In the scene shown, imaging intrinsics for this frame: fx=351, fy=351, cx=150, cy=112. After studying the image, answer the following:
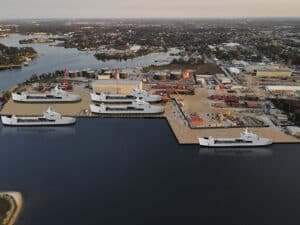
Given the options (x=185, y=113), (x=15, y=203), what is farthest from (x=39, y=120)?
(x=15, y=203)

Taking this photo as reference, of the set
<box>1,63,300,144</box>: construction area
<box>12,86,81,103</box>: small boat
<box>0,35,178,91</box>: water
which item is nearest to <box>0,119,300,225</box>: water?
<box>1,63,300,144</box>: construction area

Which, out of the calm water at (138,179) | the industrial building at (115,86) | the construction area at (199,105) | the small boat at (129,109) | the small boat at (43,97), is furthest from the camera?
the industrial building at (115,86)

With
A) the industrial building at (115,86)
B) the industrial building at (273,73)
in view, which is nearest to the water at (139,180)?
the industrial building at (115,86)

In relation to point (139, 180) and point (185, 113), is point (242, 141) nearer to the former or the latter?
point (185, 113)

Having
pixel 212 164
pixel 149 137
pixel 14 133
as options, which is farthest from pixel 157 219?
pixel 14 133

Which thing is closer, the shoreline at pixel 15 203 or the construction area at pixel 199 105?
the shoreline at pixel 15 203

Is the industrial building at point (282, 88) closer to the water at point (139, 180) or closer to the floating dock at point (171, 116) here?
the floating dock at point (171, 116)

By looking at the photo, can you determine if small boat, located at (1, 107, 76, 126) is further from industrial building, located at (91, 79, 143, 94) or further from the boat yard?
industrial building, located at (91, 79, 143, 94)
